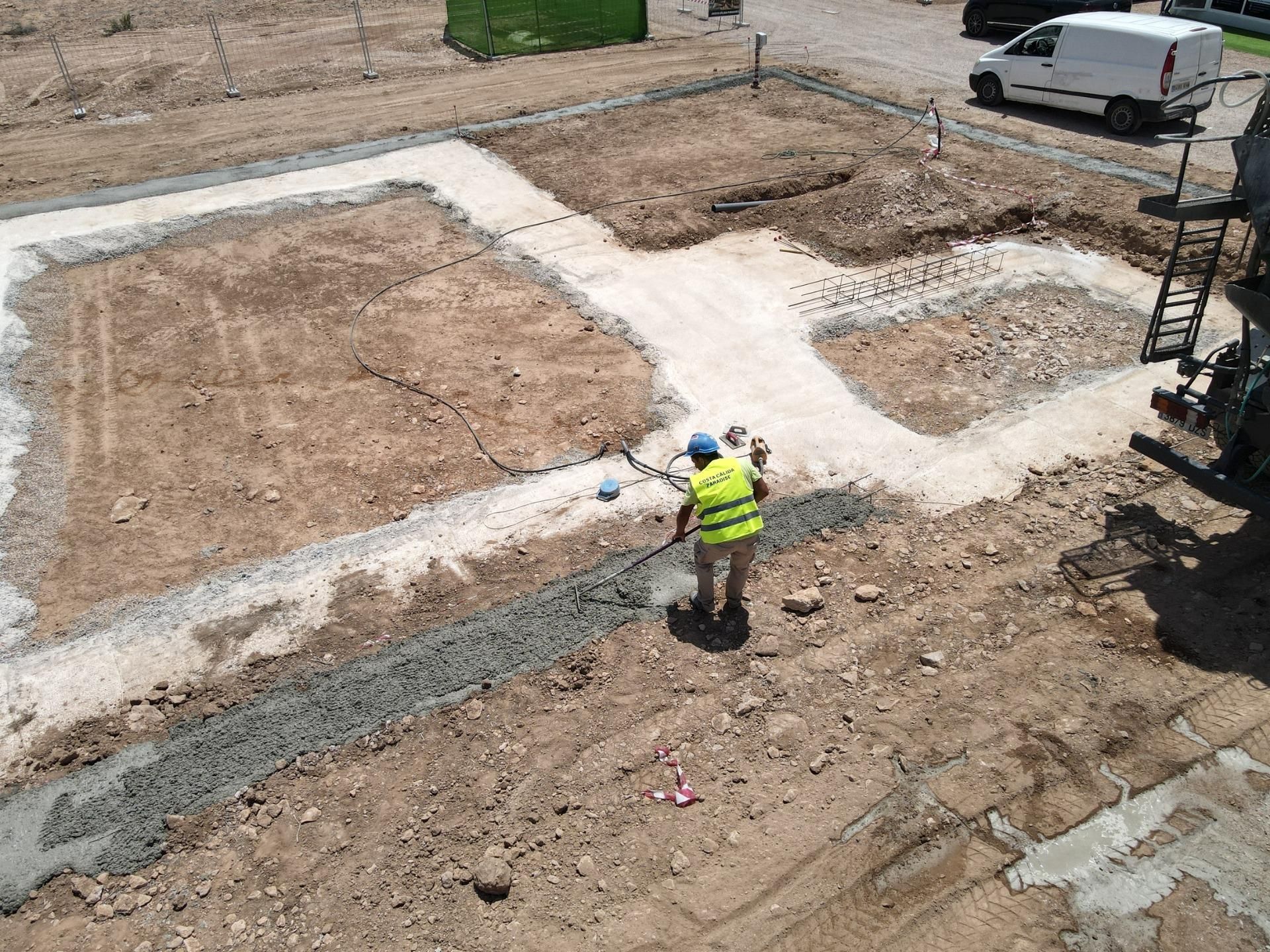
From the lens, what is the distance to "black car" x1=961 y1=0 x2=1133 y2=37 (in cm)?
2200

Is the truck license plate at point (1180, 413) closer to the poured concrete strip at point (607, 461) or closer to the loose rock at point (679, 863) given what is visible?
the poured concrete strip at point (607, 461)

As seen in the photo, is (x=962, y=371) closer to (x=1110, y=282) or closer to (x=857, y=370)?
(x=857, y=370)

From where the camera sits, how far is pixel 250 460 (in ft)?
30.4

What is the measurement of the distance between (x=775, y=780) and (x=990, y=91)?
17914mm

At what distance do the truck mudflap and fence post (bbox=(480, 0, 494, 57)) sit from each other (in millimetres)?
21328

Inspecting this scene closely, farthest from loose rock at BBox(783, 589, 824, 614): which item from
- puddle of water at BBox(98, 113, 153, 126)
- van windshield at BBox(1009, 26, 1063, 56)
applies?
puddle of water at BBox(98, 113, 153, 126)

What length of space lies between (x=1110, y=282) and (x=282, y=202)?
1359cm

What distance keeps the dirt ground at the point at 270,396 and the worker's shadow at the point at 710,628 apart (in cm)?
275

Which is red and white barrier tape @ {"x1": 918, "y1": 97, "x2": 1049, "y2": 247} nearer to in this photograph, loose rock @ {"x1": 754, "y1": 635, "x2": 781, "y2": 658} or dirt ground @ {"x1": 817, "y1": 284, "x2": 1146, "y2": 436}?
dirt ground @ {"x1": 817, "y1": 284, "x2": 1146, "y2": 436}

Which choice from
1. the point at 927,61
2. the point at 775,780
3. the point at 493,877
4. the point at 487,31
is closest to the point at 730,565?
the point at 775,780

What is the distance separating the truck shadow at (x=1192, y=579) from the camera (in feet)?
21.9

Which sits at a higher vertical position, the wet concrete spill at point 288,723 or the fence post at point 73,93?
the fence post at point 73,93

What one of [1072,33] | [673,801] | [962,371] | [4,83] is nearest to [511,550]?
[673,801]

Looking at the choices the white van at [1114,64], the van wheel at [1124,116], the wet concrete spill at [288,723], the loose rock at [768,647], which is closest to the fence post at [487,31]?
the white van at [1114,64]
